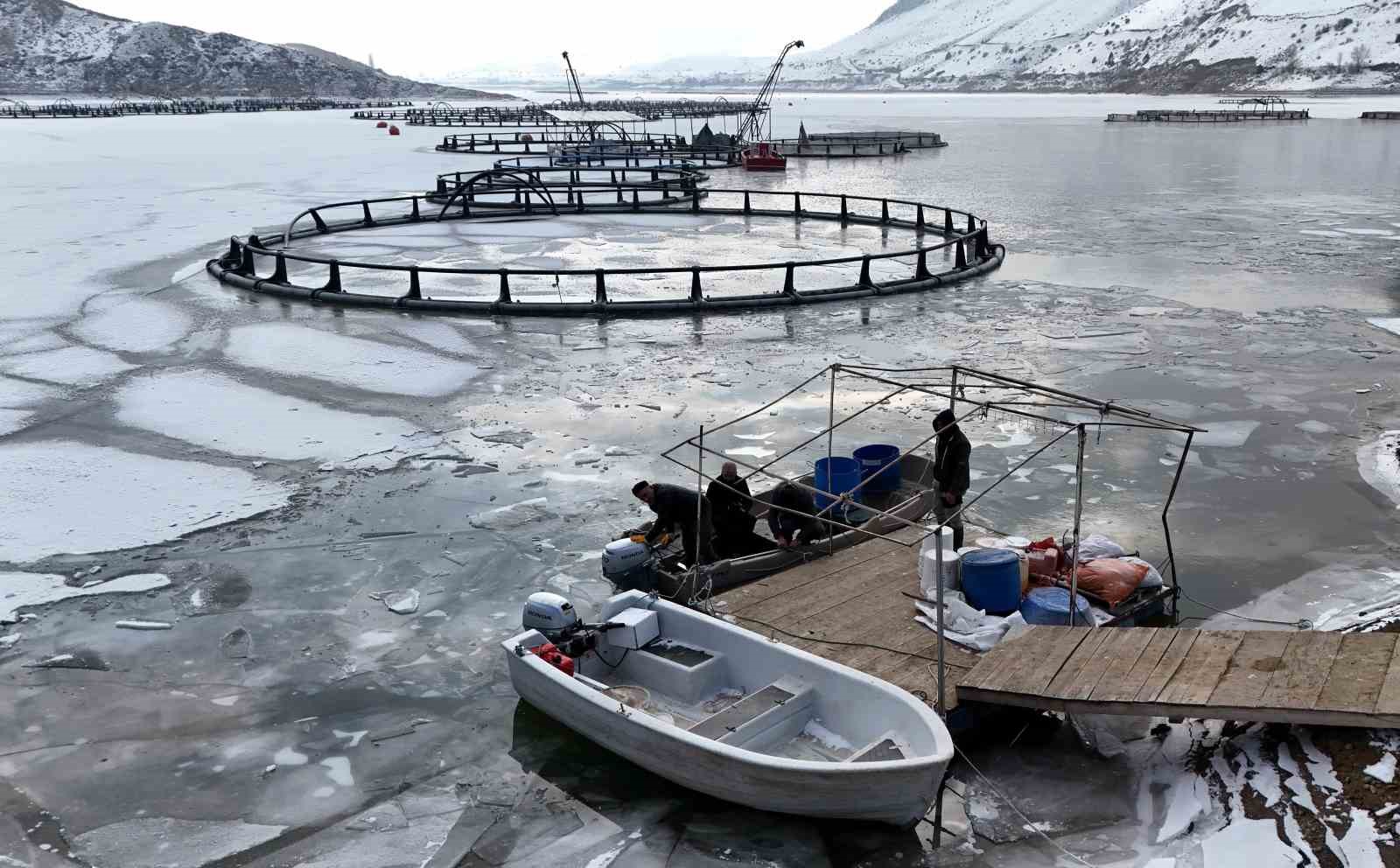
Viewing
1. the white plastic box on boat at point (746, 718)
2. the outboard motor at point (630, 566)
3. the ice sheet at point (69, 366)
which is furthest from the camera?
the ice sheet at point (69, 366)

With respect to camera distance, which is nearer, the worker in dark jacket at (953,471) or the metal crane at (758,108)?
the worker in dark jacket at (953,471)

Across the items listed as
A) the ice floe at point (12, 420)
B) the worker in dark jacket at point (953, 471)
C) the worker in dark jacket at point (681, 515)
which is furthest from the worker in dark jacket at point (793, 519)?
the ice floe at point (12, 420)

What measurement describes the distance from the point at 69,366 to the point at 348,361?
4.41 m

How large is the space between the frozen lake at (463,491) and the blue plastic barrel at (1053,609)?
50.2 inches

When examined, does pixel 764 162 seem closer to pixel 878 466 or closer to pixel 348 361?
pixel 348 361

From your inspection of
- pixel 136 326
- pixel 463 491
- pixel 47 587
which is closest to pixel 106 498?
pixel 47 587

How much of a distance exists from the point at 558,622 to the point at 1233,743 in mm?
A: 4861

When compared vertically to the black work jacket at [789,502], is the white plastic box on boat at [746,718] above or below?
below

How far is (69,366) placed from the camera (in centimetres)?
1880

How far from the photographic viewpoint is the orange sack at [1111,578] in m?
9.67

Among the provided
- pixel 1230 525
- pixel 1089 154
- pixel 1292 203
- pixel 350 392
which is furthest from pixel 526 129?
pixel 1230 525

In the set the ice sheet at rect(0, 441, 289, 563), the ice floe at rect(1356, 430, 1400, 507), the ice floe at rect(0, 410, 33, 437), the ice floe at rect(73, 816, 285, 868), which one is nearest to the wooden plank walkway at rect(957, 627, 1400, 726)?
the ice floe at rect(73, 816, 285, 868)

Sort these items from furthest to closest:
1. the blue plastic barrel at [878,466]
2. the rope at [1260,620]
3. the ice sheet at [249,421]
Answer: the ice sheet at [249,421] → the blue plastic barrel at [878,466] → the rope at [1260,620]

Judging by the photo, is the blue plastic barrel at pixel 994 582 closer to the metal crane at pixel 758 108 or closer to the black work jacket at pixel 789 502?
the black work jacket at pixel 789 502
